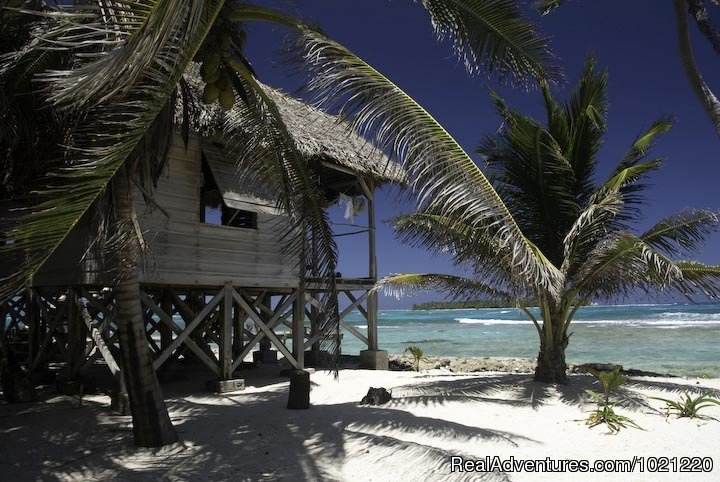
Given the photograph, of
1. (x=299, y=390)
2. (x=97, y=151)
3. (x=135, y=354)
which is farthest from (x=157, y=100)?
(x=299, y=390)

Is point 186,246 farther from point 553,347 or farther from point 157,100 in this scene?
point 553,347

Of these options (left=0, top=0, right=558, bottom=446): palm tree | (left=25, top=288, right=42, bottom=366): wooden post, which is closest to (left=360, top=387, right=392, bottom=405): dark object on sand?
(left=0, top=0, right=558, bottom=446): palm tree

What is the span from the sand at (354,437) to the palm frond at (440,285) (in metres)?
1.47

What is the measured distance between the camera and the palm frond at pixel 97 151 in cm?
313

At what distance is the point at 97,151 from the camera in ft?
11.9

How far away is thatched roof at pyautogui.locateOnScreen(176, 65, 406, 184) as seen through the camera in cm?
784

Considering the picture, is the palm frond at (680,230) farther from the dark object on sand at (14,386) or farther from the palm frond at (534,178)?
the dark object on sand at (14,386)

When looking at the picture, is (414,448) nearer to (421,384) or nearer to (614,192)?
(421,384)

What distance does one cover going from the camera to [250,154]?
5.96 meters

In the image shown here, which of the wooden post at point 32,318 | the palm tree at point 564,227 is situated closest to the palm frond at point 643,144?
the palm tree at point 564,227

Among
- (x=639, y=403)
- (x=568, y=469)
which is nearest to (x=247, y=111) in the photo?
(x=568, y=469)

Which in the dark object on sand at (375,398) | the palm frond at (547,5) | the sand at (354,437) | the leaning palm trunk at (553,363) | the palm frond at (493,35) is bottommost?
the sand at (354,437)

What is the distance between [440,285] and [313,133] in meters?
3.38

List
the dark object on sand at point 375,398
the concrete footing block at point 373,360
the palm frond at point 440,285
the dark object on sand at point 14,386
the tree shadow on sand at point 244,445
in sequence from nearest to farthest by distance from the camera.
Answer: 1. the tree shadow on sand at point 244,445
2. the dark object on sand at point 375,398
3. the dark object on sand at point 14,386
4. the palm frond at point 440,285
5. the concrete footing block at point 373,360
